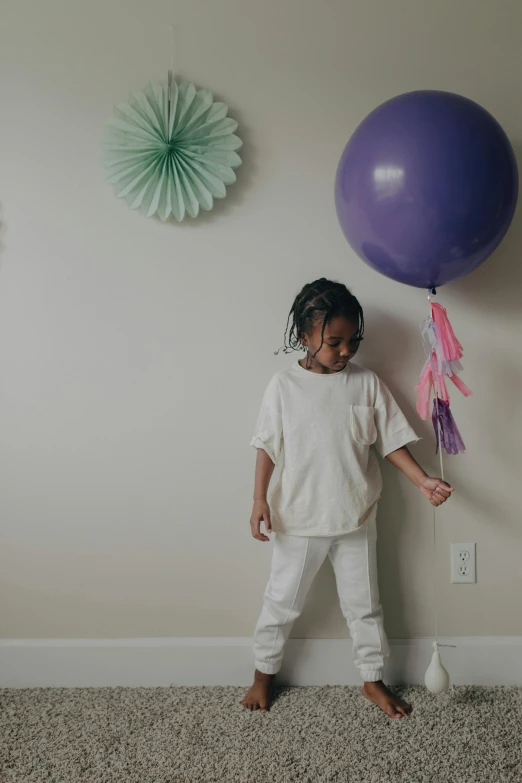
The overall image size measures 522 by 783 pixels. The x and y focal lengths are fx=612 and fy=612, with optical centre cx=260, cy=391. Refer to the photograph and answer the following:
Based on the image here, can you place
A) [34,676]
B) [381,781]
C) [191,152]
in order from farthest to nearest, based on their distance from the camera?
1. [34,676]
2. [191,152]
3. [381,781]

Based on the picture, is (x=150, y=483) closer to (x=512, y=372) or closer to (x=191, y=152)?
(x=191, y=152)

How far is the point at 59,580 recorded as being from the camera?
5.22 feet

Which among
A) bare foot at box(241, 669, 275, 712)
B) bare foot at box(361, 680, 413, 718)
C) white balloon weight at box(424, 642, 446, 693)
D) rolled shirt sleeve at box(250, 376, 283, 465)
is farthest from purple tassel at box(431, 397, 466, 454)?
bare foot at box(241, 669, 275, 712)

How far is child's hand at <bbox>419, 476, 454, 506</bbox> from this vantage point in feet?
4.51

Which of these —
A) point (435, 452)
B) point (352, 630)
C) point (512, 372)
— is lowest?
point (352, 630)

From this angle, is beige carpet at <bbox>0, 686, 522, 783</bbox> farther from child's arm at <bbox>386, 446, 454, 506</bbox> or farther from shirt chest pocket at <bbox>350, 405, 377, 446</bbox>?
shirt chest pocket at <bbox>350, 405, 377, 446</bbox>

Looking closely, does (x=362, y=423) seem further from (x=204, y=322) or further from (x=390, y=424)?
(x=204, y=322)

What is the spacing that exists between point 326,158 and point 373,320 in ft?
1.38

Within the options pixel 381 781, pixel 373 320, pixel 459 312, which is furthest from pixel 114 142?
pixel 381 781

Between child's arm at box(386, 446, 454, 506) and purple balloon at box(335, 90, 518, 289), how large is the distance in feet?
1.48

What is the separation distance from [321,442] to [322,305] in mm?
320

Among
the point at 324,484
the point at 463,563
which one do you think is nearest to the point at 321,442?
the point at 324,484

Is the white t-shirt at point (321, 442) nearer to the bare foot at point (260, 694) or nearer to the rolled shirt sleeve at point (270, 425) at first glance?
the rolled shirt sleeve at point (270, 425)

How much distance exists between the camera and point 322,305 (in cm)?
138
